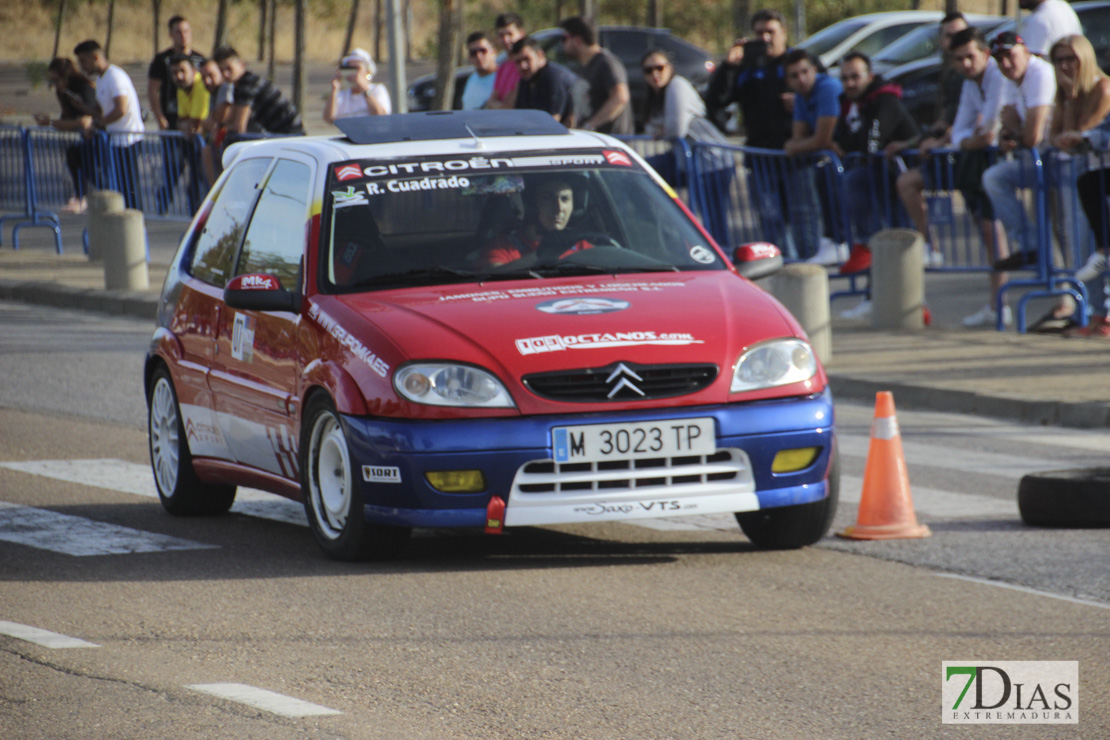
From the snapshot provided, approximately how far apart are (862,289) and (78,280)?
8127mm

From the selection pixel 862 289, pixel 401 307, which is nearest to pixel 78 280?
pixel 862 289

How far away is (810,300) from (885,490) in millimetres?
5260

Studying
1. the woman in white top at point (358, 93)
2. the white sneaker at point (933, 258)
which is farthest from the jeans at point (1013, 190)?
the woman in white top at point (358, 93)

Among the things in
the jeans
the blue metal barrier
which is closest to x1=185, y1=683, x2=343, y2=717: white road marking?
the jeans

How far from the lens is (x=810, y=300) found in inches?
494

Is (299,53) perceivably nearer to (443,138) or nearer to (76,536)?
(443,138)

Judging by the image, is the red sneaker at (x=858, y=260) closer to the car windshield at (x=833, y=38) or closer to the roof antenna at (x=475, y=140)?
the roof antenna at (x=475, y=140)

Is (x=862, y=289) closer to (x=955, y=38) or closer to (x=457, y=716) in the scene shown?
(x=955, y=38)

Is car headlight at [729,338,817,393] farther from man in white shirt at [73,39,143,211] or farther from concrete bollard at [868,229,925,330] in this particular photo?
man in white shirt at [73,39,143,211]

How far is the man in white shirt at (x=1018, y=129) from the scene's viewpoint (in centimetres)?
1298

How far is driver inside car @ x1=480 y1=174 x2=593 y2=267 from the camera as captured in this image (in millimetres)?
7383

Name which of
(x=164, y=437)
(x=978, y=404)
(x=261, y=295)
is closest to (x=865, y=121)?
(x=978, y=404)

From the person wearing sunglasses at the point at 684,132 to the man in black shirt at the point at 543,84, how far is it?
96 centimetres

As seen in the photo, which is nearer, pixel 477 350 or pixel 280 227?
pixel 477 350
